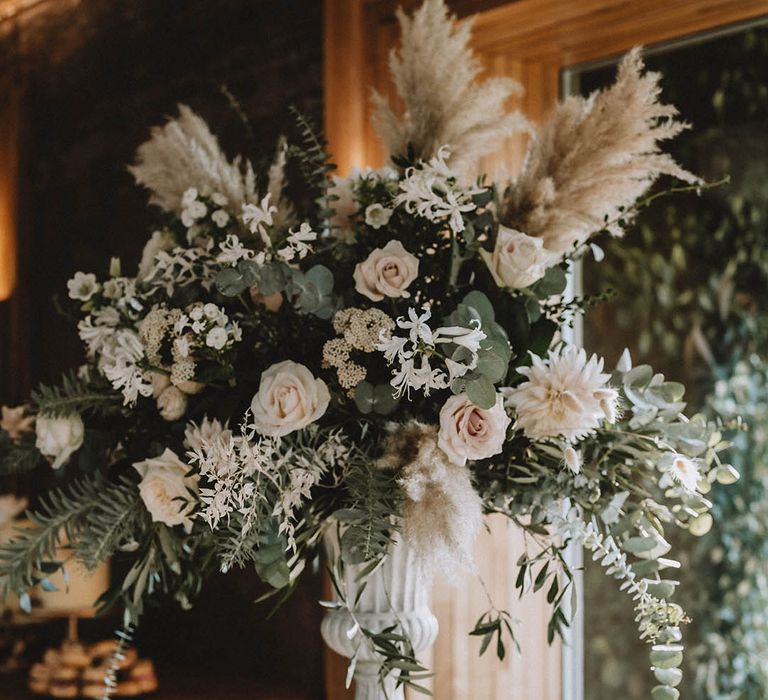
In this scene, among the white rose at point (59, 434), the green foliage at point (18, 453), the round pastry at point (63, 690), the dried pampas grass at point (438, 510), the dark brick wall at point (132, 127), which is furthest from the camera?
the dark brick wall at point (132, 127)

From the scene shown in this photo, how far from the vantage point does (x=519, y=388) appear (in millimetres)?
1201

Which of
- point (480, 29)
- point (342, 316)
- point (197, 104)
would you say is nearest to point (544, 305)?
point (342, 316)

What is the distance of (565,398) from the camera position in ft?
3.80

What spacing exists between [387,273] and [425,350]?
14 cm

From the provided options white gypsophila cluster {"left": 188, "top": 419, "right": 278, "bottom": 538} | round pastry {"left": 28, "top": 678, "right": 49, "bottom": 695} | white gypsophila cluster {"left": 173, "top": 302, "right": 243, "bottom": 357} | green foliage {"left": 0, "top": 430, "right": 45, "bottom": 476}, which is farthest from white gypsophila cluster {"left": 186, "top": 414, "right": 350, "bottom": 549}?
round pastry {"left": 28, "top": 678, "right": 49, "bottom": 695}

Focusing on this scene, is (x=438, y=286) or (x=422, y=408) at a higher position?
(x=438, y=286)

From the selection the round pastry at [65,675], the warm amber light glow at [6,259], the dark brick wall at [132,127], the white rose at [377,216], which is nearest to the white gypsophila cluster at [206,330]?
the white rose at [377,216]

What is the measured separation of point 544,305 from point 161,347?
52cm

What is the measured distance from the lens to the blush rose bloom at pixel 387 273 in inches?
48.2

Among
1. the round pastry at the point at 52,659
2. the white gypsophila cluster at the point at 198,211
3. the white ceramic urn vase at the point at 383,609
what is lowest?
the round pastry at the point at 52,659

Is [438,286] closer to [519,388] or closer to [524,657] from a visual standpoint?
[519,388]

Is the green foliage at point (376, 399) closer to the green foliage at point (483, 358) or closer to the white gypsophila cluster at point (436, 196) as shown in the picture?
the green foliage at point (483, 358)

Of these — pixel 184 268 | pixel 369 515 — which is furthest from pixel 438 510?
pixel 184 268

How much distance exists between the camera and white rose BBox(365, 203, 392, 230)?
131cm
